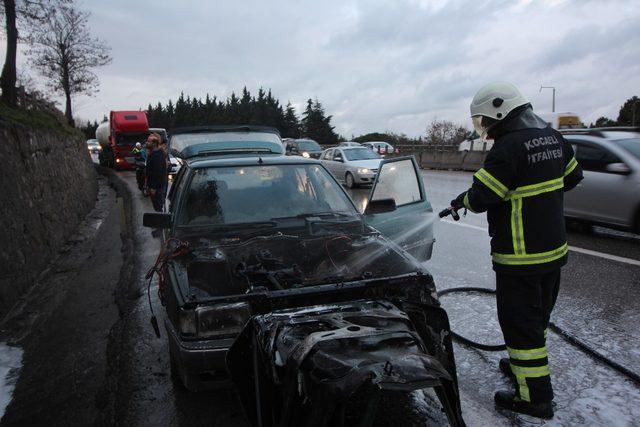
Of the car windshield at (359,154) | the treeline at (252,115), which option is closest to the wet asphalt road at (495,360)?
the car windshield at (359,154)

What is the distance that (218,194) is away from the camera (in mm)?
4480

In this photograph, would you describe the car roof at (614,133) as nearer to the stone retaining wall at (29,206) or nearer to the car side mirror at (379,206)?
the car side mirror at (379,206)

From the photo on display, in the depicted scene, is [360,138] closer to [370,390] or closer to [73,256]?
[73,256]

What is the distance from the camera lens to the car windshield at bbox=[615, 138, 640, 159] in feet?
25.4

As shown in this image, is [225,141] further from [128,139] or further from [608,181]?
[128,139]

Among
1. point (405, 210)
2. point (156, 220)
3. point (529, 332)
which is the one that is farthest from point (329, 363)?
point (405, 210)

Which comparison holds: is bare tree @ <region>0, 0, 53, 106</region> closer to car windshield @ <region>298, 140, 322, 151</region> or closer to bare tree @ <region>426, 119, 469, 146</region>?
car windshield @ <region>298, 140, 322, 151</region>

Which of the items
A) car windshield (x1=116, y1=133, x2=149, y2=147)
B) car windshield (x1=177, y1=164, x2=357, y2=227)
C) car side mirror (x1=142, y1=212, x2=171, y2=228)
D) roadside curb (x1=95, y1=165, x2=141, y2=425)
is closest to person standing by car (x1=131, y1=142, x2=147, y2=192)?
roadside curb (x1=95, y1=165, x2=141, y2=425)

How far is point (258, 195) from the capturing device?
4551mm

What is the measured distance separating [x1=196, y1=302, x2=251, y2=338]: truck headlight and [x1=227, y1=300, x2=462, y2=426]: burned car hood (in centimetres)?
38

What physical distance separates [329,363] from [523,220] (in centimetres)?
162

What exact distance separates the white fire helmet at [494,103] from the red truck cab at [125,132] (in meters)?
25.4

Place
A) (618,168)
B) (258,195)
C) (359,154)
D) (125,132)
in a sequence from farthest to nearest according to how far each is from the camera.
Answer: (125,132)
(359,154)
(618,168)
(258,195)

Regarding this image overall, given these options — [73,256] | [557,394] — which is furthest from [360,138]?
[557,394]
